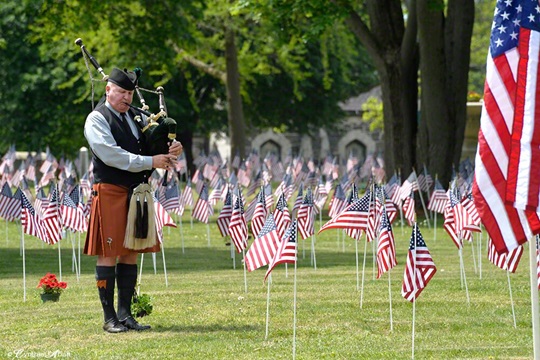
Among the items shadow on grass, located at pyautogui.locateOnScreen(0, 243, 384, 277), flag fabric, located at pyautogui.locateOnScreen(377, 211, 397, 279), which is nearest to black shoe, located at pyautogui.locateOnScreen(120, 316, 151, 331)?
flag fabric, located at pyautogui.locateOnScreen(377, 211, 397, 279)

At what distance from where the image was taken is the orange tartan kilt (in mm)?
11031

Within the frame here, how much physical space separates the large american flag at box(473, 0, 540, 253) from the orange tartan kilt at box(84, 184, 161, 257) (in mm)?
4093

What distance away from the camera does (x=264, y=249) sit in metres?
11.1

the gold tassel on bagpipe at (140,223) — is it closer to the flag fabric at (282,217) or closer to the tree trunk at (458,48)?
the flag fabric at (282,217)

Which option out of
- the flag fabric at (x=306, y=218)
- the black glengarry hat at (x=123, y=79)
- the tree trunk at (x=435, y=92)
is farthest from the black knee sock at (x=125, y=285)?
the tree trunk at (x=435, y=92)

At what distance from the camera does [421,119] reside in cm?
2809

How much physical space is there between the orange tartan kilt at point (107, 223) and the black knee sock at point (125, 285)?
0.21m

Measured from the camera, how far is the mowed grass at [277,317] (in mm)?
10367

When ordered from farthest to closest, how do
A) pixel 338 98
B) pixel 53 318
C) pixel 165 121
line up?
pixel 338 98, pixel 53 318, pixel 165 121

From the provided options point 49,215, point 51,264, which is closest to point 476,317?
point 49,215

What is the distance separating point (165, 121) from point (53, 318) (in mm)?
2361

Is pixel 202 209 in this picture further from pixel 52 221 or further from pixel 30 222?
pixel 30 222

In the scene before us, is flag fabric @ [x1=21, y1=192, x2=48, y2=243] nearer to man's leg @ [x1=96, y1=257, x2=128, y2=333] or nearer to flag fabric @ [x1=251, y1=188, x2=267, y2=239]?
flag fabric @ [x1=251, y1=188, x2=267, y2=239]

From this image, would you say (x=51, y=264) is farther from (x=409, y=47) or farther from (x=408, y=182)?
(x=409, y=47)
